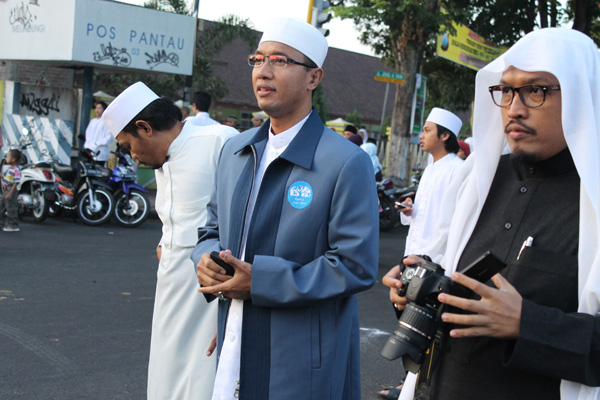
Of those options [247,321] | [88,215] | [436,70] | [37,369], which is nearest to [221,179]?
[247,321]


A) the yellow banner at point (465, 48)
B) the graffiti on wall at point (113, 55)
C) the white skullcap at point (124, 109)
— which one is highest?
the yellow banner at point (465, 48)

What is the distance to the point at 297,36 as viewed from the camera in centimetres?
269

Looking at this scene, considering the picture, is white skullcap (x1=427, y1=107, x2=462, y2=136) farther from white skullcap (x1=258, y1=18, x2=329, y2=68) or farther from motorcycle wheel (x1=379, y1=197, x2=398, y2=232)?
motorcycle wheel (x1=379, y1=197, x2=398, y2=232)

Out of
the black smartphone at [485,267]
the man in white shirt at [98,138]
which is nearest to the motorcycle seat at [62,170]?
the man in white shirt at [98,138]

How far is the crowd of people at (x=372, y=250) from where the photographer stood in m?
1.90

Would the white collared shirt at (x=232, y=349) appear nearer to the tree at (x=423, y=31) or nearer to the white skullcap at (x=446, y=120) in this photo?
the white skullcap at (x=446, y=120)

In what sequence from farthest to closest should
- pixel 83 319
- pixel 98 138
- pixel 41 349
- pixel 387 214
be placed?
pixel 387 214
pixel 98 138
pixel 83 319
pixel 41 349

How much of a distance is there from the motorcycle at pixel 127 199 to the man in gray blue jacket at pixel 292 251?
9.63m

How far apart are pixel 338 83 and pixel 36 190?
109ft

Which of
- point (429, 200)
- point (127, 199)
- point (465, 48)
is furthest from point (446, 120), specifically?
point (465, 48)

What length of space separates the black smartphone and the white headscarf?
0.24 m

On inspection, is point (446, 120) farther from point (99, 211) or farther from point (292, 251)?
point (99, 211)

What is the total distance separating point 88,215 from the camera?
11.9 m

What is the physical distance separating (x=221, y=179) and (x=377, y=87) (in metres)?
44.1
